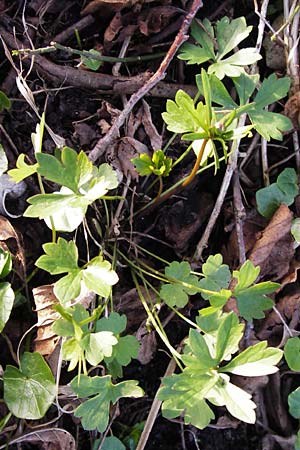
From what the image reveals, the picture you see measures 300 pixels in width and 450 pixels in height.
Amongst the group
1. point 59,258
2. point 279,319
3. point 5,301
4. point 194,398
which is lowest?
point 279,319

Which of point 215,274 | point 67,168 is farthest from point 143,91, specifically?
point 215,274

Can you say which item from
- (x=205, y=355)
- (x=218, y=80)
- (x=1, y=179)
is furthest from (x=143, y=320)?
(x=218, y=80)

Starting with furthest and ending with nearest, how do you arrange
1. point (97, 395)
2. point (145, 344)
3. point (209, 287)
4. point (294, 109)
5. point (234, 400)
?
point (294, 109)
point (145, 344)
point (209, 287)
point (97, 395)
point (234, 400)

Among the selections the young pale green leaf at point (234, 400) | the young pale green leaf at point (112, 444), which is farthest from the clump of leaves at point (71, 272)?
the young pale green leaf at point (112, 444)

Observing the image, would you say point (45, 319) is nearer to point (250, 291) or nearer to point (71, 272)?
point (71, 272)

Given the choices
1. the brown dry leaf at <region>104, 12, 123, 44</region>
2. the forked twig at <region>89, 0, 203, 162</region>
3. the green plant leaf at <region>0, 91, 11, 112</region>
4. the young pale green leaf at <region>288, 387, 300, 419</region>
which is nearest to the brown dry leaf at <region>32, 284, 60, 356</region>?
the forked twig at <region>89, 0, 203, 162</region>

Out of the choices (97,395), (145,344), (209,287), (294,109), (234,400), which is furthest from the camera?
(294,109)

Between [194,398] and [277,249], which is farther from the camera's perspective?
[277,249]
